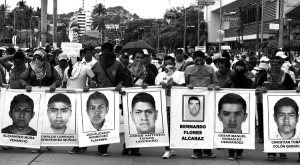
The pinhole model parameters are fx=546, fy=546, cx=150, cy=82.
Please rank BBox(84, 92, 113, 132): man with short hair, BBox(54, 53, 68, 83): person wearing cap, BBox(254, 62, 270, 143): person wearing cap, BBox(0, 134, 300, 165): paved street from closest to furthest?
BBox(0, 134, 300, 165): paved street → BBox(84, 92, 113, 132): man with short hair → BBox(254, 62, 270, 143): person wearing cap → BBox(54, 53, 68, 83): person wearing cap

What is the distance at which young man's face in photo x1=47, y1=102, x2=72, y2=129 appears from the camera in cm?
939

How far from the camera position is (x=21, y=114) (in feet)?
31.2

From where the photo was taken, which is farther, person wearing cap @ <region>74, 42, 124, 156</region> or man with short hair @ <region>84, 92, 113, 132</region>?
person wearing cap @ <region>74, 42, 124, 156</region>

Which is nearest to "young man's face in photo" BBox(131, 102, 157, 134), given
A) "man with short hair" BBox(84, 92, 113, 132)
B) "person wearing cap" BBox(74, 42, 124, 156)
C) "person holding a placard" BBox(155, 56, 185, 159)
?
"person holding a placard" BBox(155, 56, 185, 159)

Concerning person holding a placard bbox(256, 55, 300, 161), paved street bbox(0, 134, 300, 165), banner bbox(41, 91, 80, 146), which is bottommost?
paved street bbox(0, 134, 300, 165)

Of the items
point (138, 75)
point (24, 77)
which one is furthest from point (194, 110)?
point (24, 77)

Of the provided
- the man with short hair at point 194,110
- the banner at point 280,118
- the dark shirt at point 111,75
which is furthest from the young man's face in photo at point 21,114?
the banner at point 280,118

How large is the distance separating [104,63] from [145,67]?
1024 mm

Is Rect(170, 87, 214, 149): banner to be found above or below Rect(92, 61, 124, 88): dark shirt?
below

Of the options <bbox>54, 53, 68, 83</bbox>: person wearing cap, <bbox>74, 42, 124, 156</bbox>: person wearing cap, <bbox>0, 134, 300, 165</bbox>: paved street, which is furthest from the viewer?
<bbox>54, 53, 68, 83</bbox>: person wearing cap

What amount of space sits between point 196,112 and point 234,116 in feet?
2.11

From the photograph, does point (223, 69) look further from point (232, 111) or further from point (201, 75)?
point (232, 111)

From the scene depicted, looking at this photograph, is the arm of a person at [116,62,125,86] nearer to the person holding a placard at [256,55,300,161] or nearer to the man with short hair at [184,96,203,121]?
the man with short hair at [184,96,203,121]

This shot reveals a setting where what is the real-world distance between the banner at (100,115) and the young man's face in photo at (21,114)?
2.92 feet
